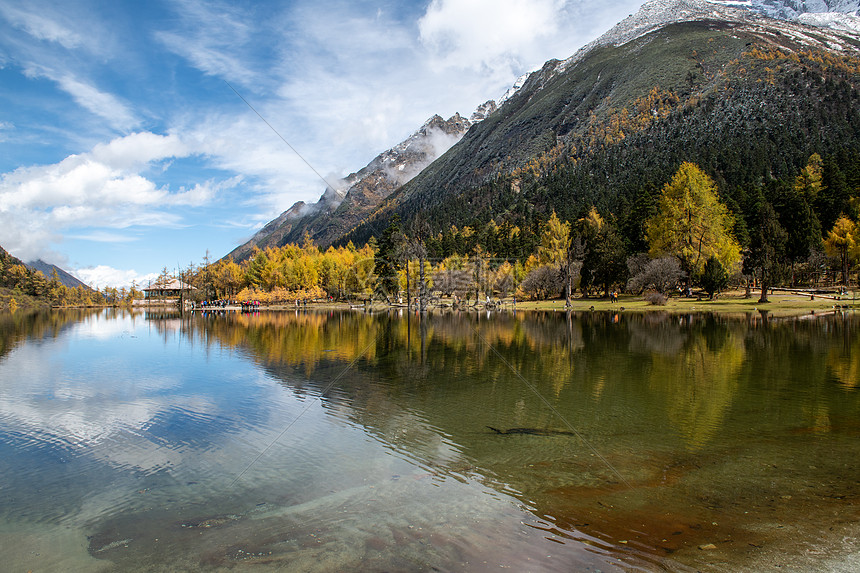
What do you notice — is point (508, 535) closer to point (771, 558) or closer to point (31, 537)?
point (771, 558)

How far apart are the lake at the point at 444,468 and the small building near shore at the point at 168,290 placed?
129481mm

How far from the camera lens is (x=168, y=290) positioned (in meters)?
145

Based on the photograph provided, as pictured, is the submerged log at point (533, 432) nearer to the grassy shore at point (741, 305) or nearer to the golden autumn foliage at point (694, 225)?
the grassy shore at point (741, 305)

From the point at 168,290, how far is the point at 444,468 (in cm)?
15338

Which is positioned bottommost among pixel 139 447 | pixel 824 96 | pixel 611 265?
pixel 139 447

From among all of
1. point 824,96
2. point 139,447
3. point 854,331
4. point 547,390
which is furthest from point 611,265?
point 824,96

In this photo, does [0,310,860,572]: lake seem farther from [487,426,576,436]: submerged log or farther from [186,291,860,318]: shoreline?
[186,291,860,318]: shoreline

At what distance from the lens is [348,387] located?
20.8 m

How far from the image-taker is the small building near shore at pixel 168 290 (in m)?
144

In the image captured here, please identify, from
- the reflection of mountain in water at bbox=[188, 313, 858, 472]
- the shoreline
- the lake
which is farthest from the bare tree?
the lake

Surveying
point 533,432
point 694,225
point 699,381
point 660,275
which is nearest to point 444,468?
point 533,432

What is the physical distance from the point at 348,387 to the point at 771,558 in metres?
15.9

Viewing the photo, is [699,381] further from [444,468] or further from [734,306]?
[734,306]

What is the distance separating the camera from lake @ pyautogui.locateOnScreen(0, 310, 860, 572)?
7746 millimetres
